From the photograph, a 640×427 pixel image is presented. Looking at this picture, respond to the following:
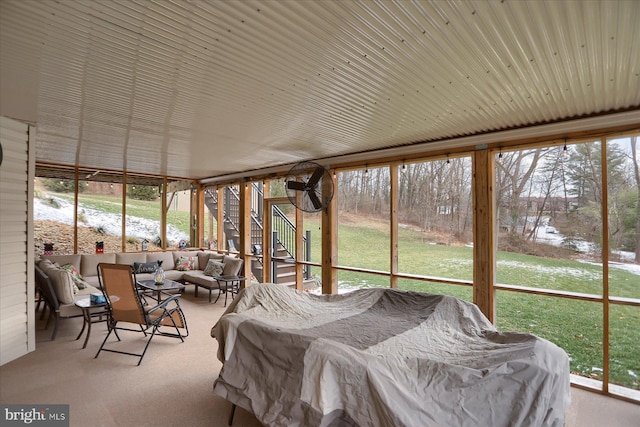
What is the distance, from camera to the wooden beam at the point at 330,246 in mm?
5281

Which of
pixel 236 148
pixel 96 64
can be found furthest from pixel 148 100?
pixel 236 148

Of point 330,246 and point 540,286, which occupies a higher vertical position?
point 330,246

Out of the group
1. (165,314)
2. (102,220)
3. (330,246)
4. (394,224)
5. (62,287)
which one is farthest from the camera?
(102,220)

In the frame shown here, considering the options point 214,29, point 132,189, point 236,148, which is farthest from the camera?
point 132,189

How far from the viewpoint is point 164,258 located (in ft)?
23.5

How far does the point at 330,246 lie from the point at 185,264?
12.1 ft

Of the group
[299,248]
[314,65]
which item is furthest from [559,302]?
[314,65]

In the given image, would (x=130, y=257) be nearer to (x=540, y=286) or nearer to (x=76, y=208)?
(x=76, y=208)

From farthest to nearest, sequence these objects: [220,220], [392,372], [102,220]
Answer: [220,220], [102,220], [392,372]

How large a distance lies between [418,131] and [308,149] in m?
1.63

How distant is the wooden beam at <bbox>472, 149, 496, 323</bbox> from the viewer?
3.75 meters

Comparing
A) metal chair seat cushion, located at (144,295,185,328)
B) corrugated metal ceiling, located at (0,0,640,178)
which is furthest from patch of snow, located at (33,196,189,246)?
metal chair seat cushion, located at (144,295,185,328)

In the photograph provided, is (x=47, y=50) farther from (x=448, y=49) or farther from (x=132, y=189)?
(x=132, y=189)

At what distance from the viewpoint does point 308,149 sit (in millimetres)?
4742
